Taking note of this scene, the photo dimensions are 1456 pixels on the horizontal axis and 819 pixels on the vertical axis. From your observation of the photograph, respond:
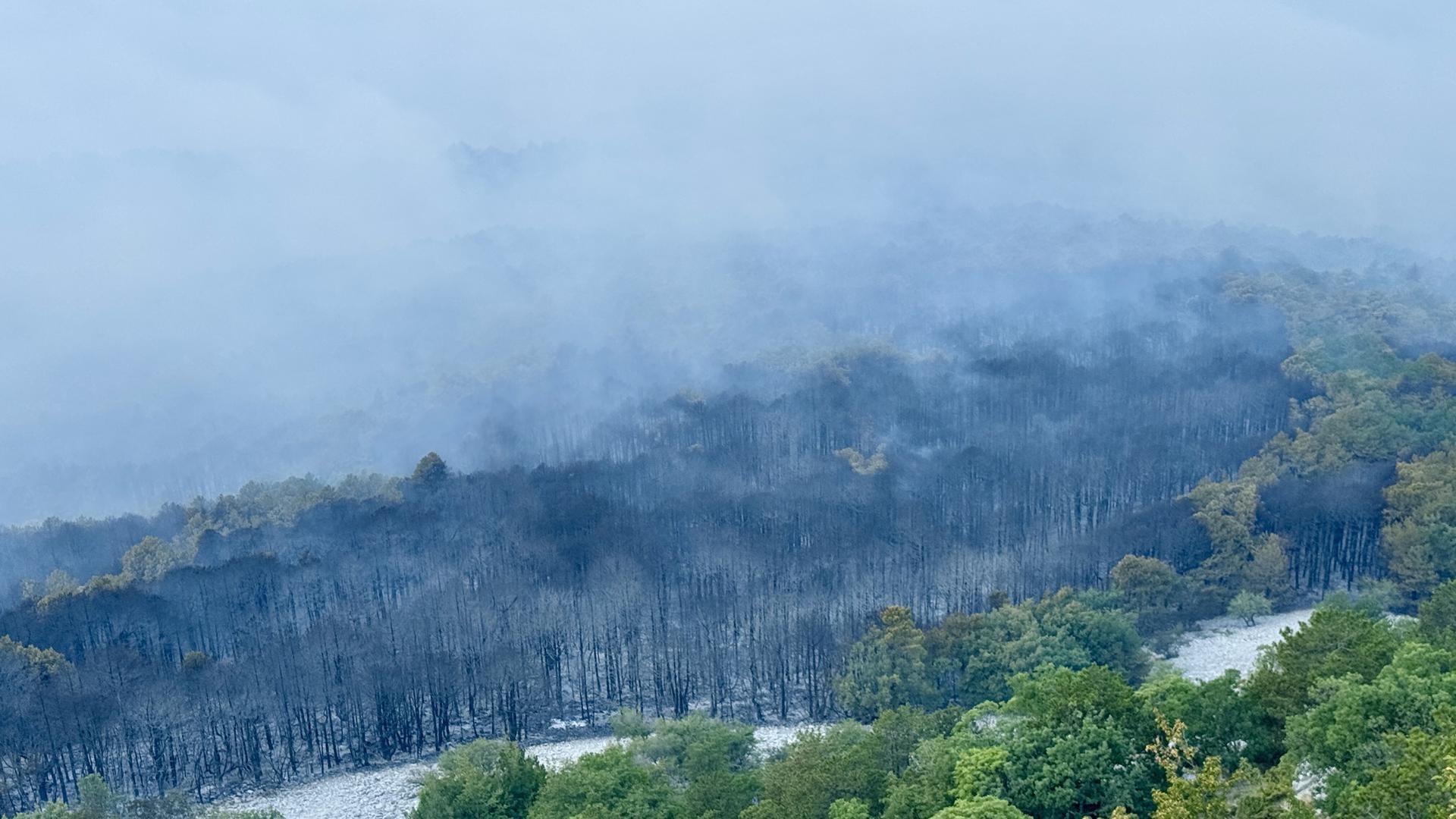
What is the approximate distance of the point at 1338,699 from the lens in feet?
145

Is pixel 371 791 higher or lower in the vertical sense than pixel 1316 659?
lower

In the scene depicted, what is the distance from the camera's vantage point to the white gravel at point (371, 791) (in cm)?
6588

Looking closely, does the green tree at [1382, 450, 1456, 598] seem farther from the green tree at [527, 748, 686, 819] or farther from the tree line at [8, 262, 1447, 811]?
the green tree at [527, 748, 686, 819]

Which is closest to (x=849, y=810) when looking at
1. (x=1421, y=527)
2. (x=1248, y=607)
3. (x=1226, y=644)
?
(x=1226, y=644)

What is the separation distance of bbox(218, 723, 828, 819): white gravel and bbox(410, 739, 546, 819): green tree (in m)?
6.07

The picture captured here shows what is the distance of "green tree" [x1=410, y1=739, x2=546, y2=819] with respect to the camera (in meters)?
54.2

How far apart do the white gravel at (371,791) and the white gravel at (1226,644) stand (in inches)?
940

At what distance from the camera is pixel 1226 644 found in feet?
262

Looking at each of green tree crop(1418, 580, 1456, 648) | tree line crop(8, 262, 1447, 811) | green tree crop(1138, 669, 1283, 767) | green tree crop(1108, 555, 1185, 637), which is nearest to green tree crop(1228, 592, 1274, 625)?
tree line crop(8, 262, 1447, 811)

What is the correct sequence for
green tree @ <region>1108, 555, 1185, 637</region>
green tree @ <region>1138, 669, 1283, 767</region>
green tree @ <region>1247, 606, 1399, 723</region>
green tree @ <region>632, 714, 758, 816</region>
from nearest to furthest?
green tree @ <region>1138, 669, 1283, 767</region> < green tree @ <region>1247, 606, 1399, 723</region> < green tree @ <region>632, 714, 758, 816</region> < green tree @ <region>1108, 555, 1185, 637</region>

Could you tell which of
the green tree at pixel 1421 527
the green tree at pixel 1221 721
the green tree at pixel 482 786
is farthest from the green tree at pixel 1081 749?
the green tree at pixel 1421 527

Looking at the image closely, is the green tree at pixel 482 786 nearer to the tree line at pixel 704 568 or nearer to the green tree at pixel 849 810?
the green tree at pixel 849 810

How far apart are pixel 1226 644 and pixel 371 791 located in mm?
53897

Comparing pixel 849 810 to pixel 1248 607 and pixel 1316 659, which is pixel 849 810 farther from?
pixel 1248 607
